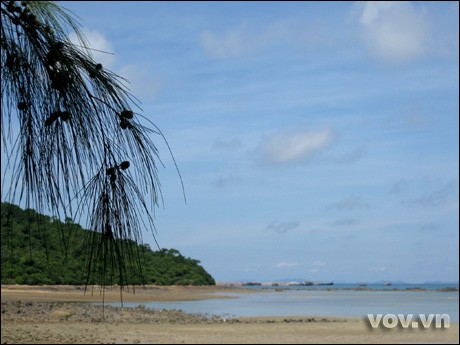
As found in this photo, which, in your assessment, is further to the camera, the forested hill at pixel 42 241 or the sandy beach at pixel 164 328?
the sandy beach at pixel 164 328

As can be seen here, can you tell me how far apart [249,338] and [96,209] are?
19.3 meters

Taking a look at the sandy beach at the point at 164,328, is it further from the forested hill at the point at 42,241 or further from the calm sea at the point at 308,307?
the forested hill at the point at 42,241

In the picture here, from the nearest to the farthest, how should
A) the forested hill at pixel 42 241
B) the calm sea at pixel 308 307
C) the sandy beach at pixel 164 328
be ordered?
the forested hill at pixel 42 241, the sandy beach at pixel 164 328, the calm sea at pixel 308 307

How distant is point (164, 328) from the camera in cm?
2302

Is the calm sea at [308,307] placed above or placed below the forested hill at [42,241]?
above

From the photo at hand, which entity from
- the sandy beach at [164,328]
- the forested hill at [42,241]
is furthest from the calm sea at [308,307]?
the forested hill at [42,241]

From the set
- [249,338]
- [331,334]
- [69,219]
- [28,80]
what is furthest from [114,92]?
[331,334]

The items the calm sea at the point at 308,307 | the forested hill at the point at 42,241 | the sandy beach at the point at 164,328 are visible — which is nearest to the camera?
the forested hill at the point at 42,241

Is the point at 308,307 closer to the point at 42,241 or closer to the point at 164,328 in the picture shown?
the point at 164,328

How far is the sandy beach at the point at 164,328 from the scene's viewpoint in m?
19.1

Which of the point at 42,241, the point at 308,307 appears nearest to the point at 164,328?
the point at 308,307

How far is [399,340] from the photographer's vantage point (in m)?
20.2

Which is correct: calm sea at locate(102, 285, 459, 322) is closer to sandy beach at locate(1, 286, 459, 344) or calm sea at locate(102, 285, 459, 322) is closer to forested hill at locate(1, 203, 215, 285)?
sandy beach at locate(1, 286, 459, 344)

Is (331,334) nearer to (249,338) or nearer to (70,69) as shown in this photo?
(249,338)
